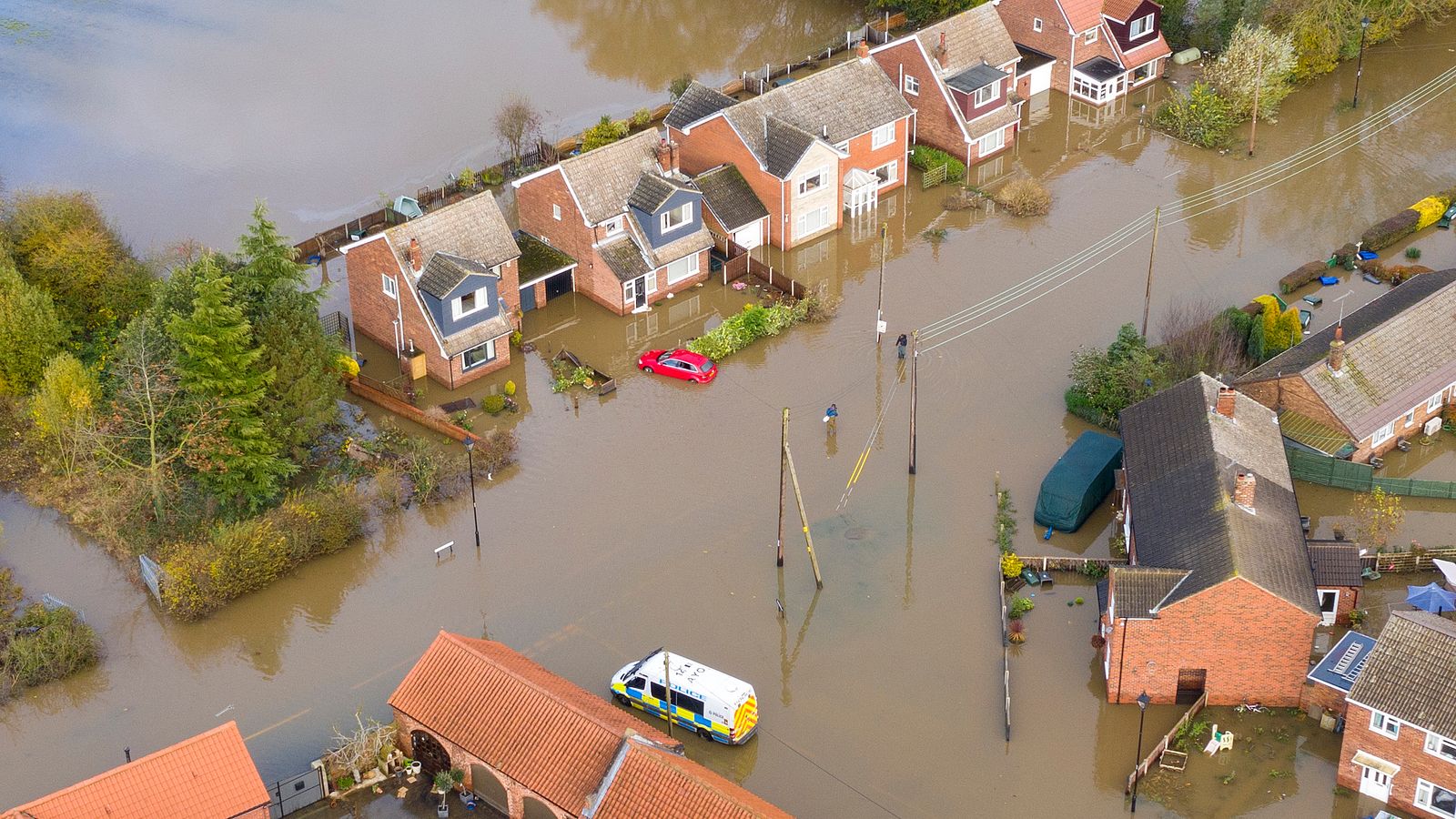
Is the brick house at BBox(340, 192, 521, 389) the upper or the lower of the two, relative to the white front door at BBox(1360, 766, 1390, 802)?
upper

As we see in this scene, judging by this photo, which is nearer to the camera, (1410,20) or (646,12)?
(1410,20)

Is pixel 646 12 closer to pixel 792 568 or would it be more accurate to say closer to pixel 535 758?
pixel 792 568

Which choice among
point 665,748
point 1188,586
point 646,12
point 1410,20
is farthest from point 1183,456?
point 646,12

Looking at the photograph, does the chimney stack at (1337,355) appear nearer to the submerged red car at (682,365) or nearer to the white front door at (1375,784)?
the white front door at (1375,784)

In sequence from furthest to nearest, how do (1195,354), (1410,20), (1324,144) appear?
1. (1410,20)
2. (1324,144)
3. (1195,354)

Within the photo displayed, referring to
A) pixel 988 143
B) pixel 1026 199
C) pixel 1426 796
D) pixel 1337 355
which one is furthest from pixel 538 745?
pixel 988 143

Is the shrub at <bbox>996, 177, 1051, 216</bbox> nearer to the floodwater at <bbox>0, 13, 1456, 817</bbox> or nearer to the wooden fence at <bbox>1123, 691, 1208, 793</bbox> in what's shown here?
→ the floodwater at <bbox>0, 13, 1456, 817</bbox>

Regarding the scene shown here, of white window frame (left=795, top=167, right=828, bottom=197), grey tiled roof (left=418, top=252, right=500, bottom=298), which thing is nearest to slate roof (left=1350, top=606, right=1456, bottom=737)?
white window frame (left=795, top=167, right=828, bottom=197)

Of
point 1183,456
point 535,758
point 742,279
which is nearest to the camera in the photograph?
point 535,758
